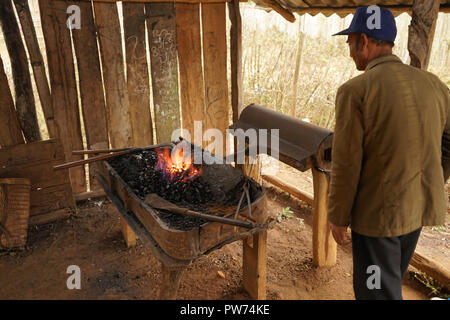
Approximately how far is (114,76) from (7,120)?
1410 millimetres

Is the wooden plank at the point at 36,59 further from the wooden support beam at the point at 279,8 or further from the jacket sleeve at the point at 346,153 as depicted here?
the jacket sleeve at the point at 346,153

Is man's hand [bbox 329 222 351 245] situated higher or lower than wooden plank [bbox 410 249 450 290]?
higher

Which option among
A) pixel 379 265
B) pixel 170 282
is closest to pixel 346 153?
pixel 379 265

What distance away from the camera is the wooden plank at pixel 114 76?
174 inches

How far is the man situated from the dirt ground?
1487 mm

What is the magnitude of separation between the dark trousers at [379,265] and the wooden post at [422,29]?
1612 mm

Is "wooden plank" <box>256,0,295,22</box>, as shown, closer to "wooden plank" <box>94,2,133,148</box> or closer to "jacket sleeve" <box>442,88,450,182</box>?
"wooden plank" <box>94,2,133,148</box>

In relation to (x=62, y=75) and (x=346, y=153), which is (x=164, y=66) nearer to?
(x=62, y=75)

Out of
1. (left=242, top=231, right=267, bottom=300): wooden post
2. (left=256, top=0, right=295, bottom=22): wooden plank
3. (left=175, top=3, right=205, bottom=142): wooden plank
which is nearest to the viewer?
(left=242, top=231, right=267, bottom=300): wooden post

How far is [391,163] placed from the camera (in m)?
2.08

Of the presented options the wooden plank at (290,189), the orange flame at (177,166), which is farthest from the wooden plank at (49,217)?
the wooden plank at (290,189)

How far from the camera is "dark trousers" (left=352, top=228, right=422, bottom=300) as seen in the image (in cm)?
223

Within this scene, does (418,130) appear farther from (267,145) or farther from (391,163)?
(267,145)

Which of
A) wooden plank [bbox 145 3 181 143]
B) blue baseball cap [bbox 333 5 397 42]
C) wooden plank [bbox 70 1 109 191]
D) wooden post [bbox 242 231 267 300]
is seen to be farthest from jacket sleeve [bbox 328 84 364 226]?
wooden plank [bbox 145 3 181 143]
